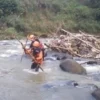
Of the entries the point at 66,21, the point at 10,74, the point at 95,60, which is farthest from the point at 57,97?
the point at 66,21

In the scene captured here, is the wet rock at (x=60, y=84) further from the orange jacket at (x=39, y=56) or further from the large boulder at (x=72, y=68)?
the large boulder at (x=72, y=68)

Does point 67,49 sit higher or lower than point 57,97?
lower

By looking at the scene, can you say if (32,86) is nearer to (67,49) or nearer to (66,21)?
(67,49)

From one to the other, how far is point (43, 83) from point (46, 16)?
20.0m

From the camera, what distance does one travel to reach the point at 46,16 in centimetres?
3052

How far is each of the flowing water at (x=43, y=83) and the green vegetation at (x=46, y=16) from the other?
1193 centimetres

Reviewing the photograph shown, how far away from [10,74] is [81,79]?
250 cm

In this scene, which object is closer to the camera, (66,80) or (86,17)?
(66,80)

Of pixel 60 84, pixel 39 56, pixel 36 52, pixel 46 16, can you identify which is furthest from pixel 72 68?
pixel 46 16

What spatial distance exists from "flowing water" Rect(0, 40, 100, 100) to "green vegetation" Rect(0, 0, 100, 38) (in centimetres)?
1193

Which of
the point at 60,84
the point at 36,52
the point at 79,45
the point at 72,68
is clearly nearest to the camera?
the point at 60,84

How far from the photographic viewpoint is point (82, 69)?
1288 cm

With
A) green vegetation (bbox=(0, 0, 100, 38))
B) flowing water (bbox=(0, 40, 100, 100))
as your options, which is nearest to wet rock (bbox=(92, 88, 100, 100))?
flowing water (bbox=(0, 40, 100, 100))

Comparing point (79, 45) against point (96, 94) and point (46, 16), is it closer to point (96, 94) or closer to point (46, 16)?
point (96, 94)
